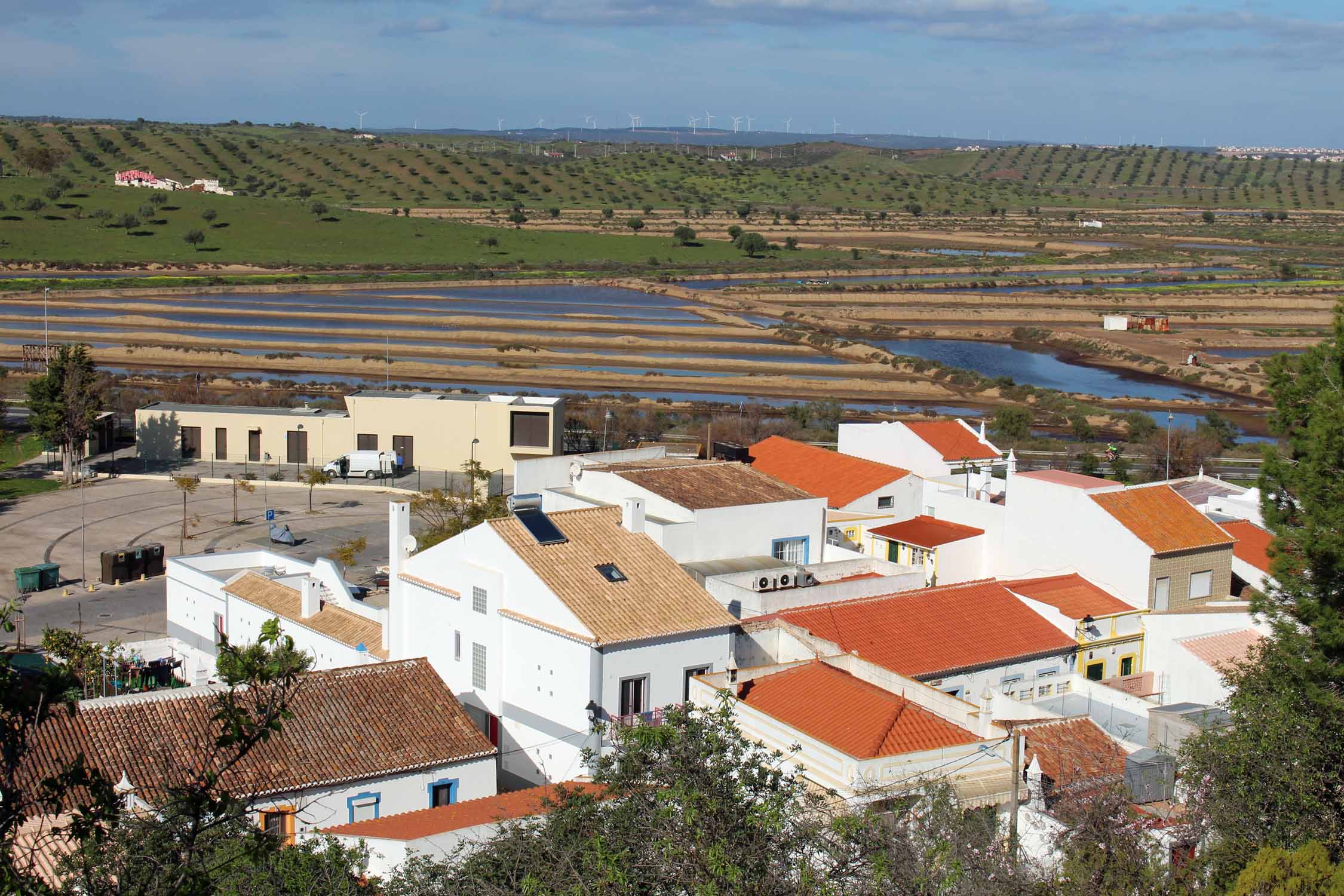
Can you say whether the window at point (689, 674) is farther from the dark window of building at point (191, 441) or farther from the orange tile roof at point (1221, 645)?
the dark window of building at point (191, 441)

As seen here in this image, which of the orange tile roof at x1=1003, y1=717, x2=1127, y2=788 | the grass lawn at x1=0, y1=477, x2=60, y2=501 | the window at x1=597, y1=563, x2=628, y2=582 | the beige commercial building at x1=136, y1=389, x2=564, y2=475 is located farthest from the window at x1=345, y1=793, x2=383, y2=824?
the grass lawn at x1=0, y1=477, x2=60, y2=501

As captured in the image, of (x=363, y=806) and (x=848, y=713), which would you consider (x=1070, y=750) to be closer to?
(x=848, y=713)

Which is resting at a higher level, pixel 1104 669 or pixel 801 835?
pixel 801 835

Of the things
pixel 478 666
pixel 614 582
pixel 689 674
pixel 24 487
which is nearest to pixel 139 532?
pixel 24 487

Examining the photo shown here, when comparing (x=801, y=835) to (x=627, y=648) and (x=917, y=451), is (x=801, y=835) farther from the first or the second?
(x=917, y=451)

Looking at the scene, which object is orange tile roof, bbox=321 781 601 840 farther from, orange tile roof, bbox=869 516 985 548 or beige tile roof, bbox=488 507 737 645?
orange tile roof, bbox=869 516 985 548

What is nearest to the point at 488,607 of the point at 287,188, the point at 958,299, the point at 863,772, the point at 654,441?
the point at 863,772

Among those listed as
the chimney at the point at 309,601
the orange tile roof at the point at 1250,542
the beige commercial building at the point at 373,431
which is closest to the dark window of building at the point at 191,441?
the beige commercial building at the point at 373,431
